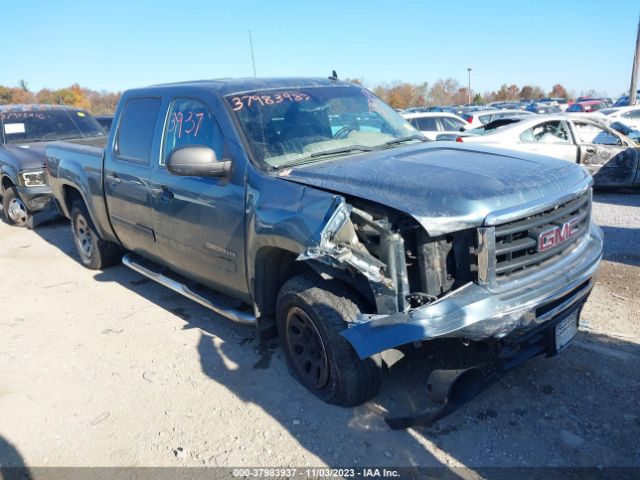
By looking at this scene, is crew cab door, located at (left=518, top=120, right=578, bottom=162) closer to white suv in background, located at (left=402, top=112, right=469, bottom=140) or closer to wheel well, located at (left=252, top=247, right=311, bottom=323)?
white suv in background, located at (left=402, top=112, right=469, bottom=140)

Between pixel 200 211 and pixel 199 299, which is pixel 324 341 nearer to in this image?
pixel 200 211

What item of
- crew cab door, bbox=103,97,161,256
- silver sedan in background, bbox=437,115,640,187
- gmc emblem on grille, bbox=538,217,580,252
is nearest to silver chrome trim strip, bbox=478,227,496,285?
gmc emblem on grille, bbox=538,217,580,252

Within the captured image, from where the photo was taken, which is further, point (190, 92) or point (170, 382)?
point (190, 92)

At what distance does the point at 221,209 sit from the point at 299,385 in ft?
4.40

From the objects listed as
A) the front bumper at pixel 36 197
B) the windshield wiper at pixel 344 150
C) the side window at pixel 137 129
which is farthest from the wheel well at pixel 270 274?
the front bumper at pixel 36 197

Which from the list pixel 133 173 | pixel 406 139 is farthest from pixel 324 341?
pixel 133 173

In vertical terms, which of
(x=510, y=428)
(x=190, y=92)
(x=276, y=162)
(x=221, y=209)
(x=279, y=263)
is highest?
(x=190, y=92)

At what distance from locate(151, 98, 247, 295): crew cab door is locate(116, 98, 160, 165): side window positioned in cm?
27

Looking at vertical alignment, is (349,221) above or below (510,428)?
above

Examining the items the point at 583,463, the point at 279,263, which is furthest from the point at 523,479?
the point at 279,263

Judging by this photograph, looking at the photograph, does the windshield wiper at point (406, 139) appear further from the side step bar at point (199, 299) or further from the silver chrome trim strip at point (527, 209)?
the side step bar at point (199, 299)

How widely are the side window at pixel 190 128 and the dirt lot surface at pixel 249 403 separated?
62.7 inches

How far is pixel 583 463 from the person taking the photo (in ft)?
8.77

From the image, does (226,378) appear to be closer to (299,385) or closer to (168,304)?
(299,385)
